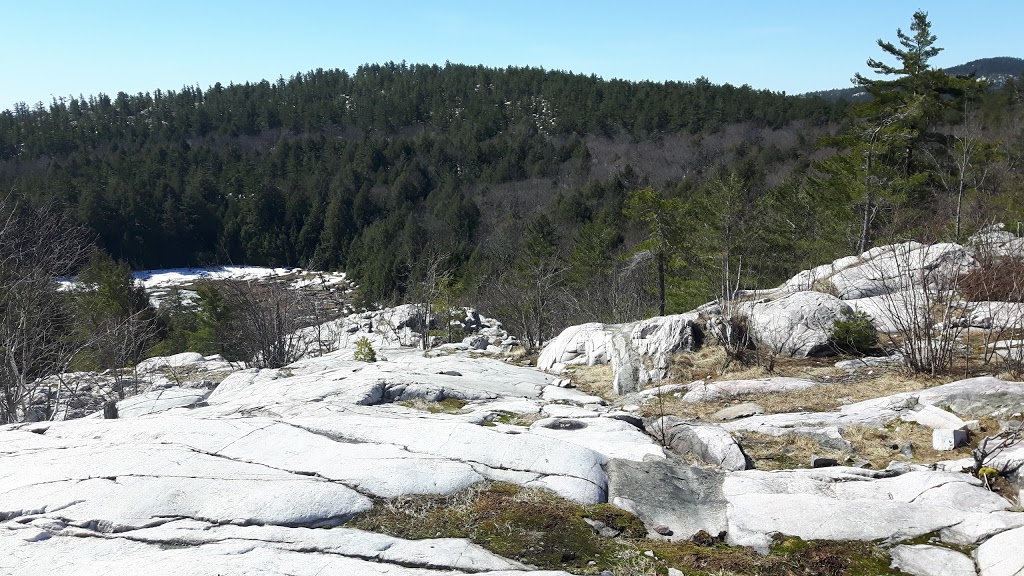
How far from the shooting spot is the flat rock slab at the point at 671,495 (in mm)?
4984

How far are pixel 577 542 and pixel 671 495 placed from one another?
1349 millimetres

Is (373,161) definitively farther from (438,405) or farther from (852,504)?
(852,504)

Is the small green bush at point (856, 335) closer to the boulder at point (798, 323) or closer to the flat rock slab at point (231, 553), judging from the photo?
the boulder at point (798, 323)

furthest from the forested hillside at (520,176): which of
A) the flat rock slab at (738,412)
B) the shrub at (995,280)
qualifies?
the flat rock slab at (738,412)

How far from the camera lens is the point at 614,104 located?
10262 cm

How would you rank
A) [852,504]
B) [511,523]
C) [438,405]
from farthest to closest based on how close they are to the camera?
[438,405]
[852,504]
[511,523]

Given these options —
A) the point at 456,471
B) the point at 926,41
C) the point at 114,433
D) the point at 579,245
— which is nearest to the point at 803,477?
the point at 456,471

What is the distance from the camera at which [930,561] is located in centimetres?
425

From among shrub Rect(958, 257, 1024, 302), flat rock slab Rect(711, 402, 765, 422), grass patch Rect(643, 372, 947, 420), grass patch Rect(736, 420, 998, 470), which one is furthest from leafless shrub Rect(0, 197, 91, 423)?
shrub Rect(958, 257, 1024, 302)

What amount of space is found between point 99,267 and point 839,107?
84.2 meters

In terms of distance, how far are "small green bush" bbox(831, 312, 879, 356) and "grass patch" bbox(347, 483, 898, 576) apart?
301 inches

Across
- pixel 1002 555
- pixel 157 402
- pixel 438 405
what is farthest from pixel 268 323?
pixel 1002 555

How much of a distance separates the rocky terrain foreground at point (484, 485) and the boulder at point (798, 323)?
9.13 feet

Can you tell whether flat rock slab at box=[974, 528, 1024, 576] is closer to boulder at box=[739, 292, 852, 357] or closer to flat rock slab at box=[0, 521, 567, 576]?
flat rock slab at box=[0, 521, 567, 576]
